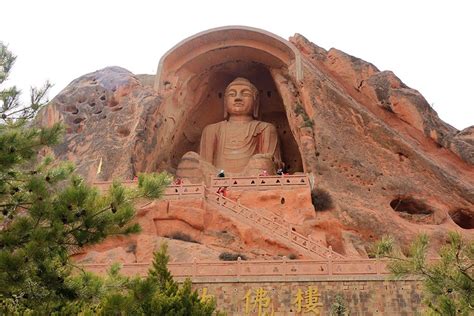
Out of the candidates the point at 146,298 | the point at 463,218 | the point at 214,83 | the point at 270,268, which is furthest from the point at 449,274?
the point at 214,83

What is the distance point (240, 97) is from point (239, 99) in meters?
0.08

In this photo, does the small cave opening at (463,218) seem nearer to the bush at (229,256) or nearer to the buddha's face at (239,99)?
the bush at (229,256)

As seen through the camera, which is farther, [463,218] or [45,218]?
[463,218]

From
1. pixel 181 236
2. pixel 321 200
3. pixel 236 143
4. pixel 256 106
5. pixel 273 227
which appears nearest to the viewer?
pixel 273 227

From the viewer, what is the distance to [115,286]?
5820 mm

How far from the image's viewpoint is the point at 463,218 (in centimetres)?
1434

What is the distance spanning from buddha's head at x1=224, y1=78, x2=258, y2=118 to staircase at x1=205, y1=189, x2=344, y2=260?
597cm

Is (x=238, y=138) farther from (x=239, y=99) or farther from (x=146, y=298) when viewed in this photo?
(x=146, y=298)

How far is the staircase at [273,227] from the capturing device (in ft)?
35.9

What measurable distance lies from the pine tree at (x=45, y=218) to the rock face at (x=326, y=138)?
20.0 ft

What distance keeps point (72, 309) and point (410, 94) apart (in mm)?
12313

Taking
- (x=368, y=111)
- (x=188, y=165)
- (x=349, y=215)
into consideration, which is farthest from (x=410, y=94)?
Result: (x=188, y=165)

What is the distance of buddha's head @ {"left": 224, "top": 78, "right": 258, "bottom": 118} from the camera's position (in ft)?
61.0

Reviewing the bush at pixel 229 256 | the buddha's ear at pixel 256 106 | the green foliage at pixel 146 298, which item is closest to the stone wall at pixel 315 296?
the bush at pixel 229 256
